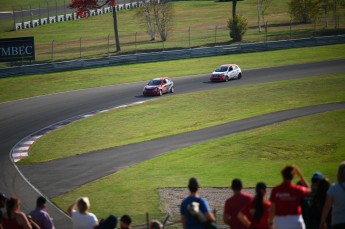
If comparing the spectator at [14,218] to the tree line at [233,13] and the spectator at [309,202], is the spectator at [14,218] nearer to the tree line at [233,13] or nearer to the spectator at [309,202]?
the spectator at [309,202]

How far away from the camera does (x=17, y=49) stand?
64938 millimetres

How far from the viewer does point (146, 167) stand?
3412cm

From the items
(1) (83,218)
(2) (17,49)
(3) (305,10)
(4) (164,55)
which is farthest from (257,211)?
(3) (305,10)

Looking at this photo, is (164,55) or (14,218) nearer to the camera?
(14,218)

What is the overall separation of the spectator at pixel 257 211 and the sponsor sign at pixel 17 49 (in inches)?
2098

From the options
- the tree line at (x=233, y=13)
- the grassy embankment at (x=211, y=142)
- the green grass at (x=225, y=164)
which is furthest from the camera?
the tree line at (x=233, y=13)

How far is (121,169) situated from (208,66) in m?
32.1

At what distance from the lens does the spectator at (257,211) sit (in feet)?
43.8

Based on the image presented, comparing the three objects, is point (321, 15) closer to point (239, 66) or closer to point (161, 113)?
point (239, 66)

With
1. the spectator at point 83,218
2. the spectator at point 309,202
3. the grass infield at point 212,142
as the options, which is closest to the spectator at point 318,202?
the spectator at point 309,202

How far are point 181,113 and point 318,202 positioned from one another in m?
32.3

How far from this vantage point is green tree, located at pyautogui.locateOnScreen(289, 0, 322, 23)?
82875mm

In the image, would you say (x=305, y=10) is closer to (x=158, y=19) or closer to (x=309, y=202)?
(x=158, y=19)

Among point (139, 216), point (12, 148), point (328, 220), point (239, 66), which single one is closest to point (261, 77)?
point (239, 66)
